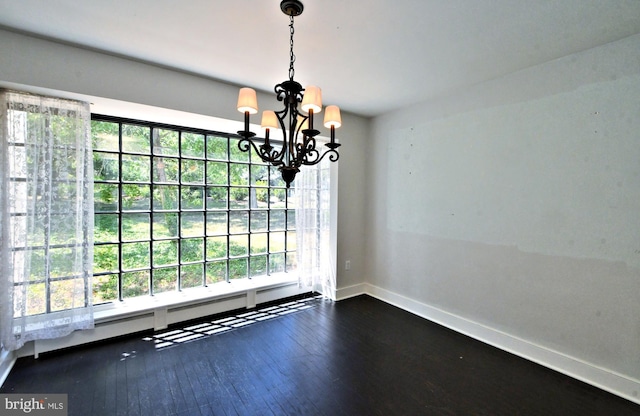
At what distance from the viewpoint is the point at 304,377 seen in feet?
7.39

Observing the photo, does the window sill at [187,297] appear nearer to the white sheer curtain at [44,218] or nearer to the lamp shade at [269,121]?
the white sheer curtain at [44,218]

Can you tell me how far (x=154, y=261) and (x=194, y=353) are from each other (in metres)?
1.23

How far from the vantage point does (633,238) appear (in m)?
2.06

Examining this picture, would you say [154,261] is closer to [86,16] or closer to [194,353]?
[194,353]

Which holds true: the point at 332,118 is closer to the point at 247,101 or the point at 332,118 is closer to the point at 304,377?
the point at 247,101

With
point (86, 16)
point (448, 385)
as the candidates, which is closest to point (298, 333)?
point (448, 385)

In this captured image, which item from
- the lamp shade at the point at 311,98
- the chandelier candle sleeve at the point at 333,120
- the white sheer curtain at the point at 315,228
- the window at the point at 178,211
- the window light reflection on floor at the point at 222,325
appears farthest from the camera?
the white sheer curtain at the point at 315,228

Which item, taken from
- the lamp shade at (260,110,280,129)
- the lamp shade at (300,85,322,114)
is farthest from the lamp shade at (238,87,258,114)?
the lamp shade at (300,85,322,114)

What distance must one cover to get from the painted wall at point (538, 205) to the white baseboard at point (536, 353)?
37 mm

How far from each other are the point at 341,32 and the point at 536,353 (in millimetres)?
3165

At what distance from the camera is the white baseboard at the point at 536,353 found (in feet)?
6.88

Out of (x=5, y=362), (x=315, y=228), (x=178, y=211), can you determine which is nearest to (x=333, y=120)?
(x=315, y=228)

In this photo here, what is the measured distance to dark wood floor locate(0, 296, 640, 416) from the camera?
195cm

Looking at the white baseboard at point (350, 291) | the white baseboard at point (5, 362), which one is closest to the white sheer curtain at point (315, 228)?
the white baseboard at point (350, 291)
